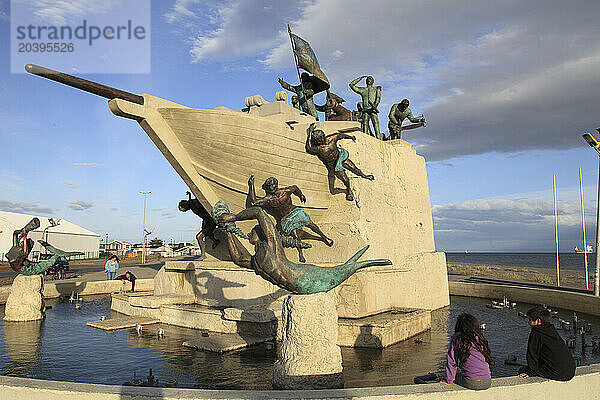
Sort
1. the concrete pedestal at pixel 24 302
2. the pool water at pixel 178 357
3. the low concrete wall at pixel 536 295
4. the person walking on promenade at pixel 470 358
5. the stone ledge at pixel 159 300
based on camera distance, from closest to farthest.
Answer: the person walking on promenade at pixel 470 358
the pool water at pixel 178 357
the concrete pedestal at pixel 24 302
the stone ledge at pixel 159 300
the low concrete wall at pixel 536 295

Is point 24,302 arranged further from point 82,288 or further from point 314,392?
point 314,392

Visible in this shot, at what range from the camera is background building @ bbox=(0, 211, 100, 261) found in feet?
130

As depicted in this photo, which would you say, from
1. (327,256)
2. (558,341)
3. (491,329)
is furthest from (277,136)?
(558,341)

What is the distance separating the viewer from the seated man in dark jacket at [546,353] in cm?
406

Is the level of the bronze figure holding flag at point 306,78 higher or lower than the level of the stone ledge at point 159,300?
higher

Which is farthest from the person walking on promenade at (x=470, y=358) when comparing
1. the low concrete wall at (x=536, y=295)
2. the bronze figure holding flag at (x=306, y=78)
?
the low concrete wall at (x=536, y=295)

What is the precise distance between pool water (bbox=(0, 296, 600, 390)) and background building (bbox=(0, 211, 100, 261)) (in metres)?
27.2

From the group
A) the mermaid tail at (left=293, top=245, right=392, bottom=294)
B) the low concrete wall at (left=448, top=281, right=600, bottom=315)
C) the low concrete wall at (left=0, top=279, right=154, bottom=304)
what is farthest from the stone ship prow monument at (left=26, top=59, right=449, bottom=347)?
the low concrete wall at (left=448, top=281, right=600, bottom=315)

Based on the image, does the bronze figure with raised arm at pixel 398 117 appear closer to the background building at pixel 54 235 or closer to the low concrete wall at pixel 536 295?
the low concrete wall at pixel 536 295

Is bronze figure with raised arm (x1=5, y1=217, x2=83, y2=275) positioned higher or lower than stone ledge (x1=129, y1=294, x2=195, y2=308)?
higher

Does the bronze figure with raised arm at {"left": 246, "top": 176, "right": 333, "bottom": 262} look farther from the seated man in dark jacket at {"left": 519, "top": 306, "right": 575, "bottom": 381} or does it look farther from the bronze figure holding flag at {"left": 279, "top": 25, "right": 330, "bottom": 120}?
the seated man in dark jacket at {"left": 519, "top": 306, "right": 575, "bottom": 381}

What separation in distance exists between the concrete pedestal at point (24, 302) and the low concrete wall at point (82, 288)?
333cm

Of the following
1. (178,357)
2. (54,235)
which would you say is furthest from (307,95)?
(54,235)

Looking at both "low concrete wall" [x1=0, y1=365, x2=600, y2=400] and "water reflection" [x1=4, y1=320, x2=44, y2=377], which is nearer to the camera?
"low concrete wall" [x1=0, y1=365, x2=600, y2=400]
